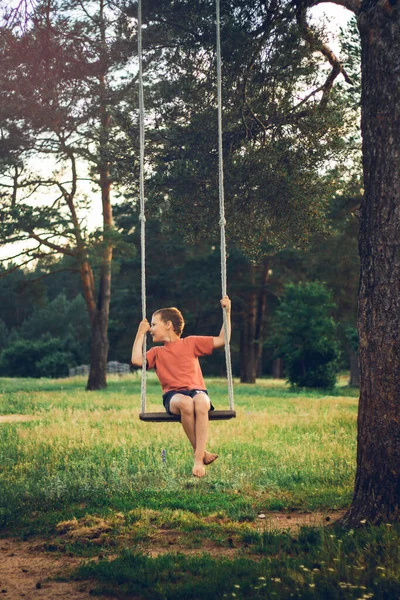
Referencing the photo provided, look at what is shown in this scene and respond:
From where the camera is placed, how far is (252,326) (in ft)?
121

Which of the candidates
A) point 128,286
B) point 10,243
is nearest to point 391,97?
point 10,243

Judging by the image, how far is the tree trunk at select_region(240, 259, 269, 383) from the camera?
119 ft

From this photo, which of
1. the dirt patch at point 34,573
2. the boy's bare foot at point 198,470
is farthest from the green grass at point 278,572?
the boy's bare foot at point 198,470

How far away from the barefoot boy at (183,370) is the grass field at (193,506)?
80 cm

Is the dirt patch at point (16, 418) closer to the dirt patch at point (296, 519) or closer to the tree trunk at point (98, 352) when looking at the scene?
the tree trunk at point (98, 352)

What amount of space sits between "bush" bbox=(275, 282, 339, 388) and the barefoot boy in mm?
21397

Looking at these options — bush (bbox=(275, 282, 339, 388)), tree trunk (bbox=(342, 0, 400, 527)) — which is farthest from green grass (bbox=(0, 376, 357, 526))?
bush (bbox=(275, 282, 339, 388))

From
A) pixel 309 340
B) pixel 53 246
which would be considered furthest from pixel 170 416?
pixel 309 340

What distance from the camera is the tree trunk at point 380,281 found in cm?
622

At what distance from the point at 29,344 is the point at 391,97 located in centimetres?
3926

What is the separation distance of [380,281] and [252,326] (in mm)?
30801

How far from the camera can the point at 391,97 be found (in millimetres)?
6391

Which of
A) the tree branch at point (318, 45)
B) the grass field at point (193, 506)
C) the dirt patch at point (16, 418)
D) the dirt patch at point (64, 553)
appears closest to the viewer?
the grass field at point (193, 506)

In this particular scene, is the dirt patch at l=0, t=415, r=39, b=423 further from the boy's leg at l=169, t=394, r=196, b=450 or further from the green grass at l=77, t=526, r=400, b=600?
the green grass at l=77, t=526, r=400, b=600
